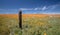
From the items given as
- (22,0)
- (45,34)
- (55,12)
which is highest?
(22,0)

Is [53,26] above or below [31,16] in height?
below

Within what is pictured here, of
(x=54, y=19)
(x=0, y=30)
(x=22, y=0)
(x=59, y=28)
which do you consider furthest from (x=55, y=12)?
(x=0, y=30)

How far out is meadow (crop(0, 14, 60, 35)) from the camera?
75.3 inches

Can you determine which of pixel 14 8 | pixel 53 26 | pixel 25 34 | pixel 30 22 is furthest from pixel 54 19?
pixel 14 8

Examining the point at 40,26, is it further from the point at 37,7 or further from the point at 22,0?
the point at 22,0

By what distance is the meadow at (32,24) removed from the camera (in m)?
1.91

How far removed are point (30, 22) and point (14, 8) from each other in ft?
0.98

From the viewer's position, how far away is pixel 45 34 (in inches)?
75.9

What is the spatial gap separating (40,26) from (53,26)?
0.18 meters

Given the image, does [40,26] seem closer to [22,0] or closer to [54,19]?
[54,19]

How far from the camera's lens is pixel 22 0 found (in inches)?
77.2

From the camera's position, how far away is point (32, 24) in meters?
1.94

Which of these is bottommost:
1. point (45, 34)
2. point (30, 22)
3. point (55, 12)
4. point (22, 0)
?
point (45, 34)

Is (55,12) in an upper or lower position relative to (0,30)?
upper
